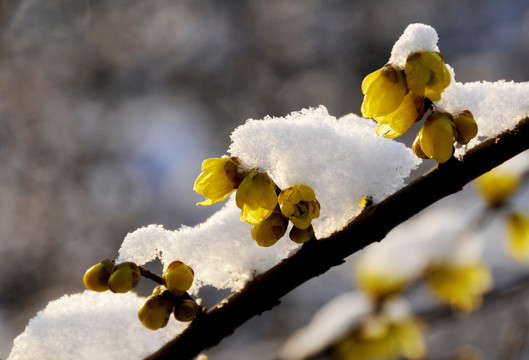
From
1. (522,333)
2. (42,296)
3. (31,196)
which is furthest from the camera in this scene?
(31,196)

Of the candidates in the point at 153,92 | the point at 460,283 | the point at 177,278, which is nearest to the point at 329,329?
the point at 460,283

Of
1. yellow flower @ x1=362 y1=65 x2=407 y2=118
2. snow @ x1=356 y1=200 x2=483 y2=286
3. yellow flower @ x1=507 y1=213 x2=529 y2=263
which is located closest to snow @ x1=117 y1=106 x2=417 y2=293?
yellow flower @ x1=362 y1=65 x2=407 y2=118

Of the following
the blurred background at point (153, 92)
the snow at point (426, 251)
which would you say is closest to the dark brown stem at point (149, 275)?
the snow at point (426, 251)

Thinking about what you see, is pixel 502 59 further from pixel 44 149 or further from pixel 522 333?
pixel 44 149

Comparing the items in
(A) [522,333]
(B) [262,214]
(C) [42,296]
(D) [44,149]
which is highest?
(D) [44,149]

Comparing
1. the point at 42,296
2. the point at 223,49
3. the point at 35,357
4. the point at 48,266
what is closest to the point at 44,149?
the point at 48,266
